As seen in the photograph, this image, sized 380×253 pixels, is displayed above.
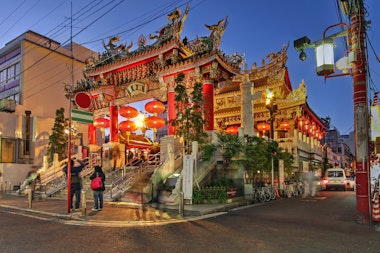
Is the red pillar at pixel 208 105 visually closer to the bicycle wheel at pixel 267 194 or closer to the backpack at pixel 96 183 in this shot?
the bicycle wheel at pixel 267 194

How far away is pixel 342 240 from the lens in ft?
23.1

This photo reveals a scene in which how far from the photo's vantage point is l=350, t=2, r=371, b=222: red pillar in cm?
→ 954

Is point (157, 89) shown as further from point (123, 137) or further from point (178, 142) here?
point (123, 137)

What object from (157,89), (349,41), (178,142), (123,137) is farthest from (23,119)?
(349,41)

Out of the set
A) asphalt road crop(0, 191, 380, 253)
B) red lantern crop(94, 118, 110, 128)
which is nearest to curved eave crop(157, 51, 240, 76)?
→ red lantern crop(94, 118, 110, 128)

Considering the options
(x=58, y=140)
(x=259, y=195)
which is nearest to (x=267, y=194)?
(x=259, y=195)

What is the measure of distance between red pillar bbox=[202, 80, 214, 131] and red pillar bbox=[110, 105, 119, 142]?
25.7ft

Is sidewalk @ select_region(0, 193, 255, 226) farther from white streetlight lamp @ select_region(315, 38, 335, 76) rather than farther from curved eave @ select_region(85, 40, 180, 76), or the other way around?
curved eave @ select_region(85, 40, 180, 76)

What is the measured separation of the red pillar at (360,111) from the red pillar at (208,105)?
29.2 ft

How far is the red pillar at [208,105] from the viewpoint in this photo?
1827cm

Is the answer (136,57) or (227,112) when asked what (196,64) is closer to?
(136,57)

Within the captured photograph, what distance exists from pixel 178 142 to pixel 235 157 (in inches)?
187

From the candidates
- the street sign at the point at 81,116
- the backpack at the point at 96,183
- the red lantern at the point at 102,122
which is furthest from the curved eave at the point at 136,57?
the backpack at the point at 96,183

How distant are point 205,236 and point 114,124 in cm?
1682
